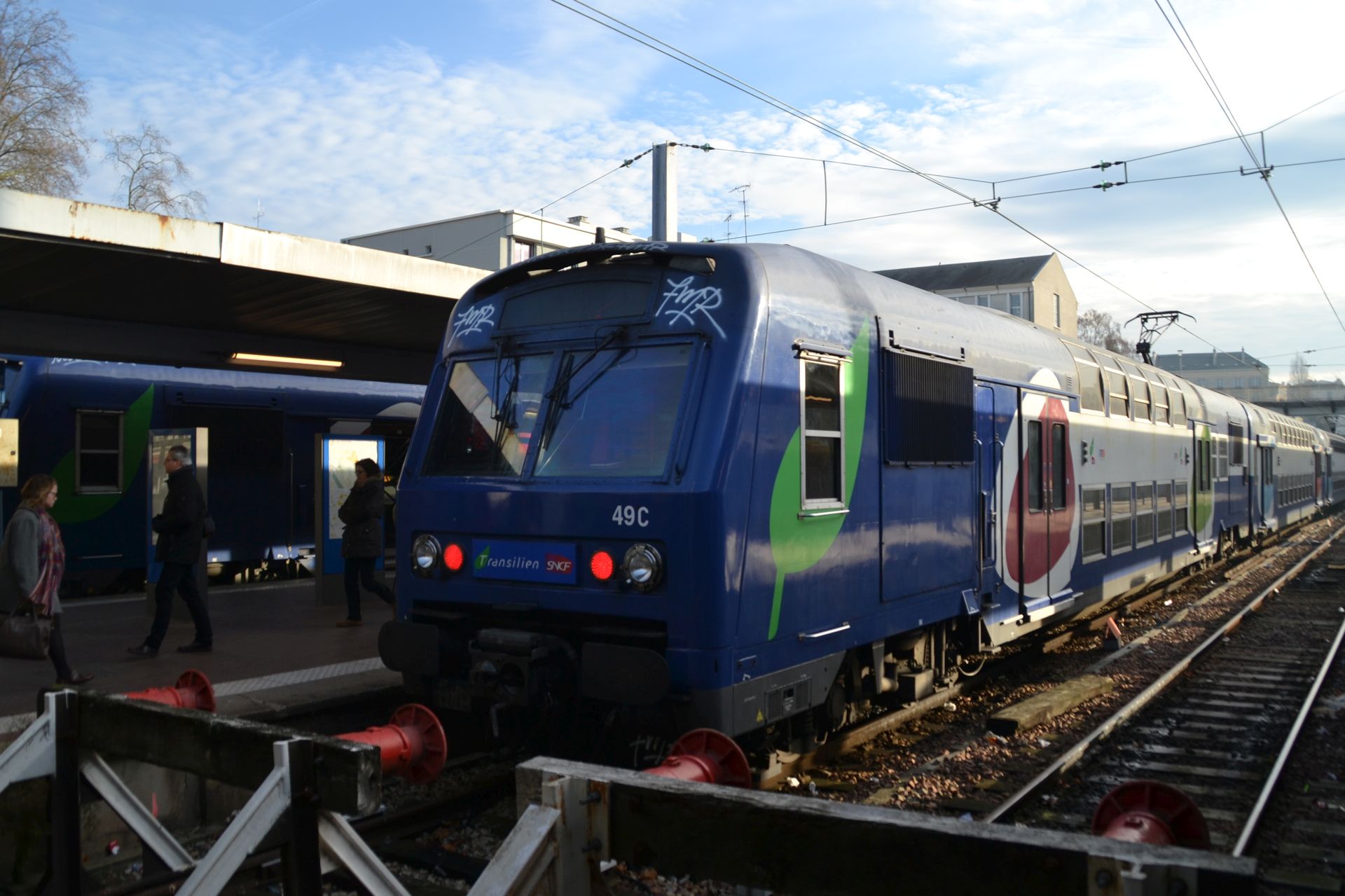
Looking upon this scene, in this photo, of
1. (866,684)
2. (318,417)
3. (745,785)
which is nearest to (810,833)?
(745,785)

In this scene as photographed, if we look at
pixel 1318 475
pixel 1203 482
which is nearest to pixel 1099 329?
pixel 1318 475

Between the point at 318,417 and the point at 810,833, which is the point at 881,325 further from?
the point at 318,417

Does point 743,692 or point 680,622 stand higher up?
point 680,622

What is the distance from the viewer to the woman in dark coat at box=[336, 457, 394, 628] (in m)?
10.8

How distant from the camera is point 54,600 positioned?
24.5 feet

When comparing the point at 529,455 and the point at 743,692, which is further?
the point at 529,455

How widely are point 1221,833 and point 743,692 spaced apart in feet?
9.78

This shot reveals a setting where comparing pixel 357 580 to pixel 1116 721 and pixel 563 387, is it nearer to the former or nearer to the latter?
pixel 563 387

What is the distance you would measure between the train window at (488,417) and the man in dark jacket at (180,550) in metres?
3.84

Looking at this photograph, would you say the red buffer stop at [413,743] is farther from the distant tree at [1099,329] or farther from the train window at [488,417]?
the distant tree at [1099,329]

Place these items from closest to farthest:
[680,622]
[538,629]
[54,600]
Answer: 1. [680,622]
2. [538,629]
3. [54,600]

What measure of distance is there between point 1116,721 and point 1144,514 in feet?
17.3

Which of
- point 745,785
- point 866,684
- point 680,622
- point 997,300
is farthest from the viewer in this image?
point 997,300

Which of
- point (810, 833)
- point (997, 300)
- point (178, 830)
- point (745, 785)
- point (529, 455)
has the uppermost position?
point (997, 300)
